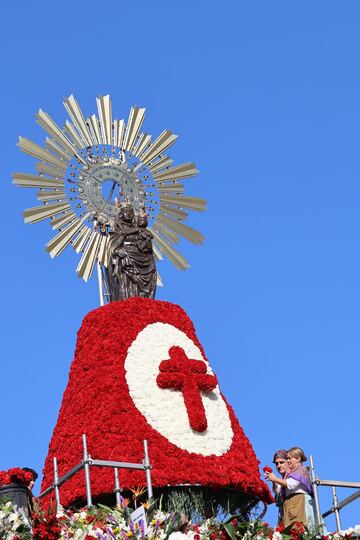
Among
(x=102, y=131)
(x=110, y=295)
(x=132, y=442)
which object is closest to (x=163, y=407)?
(x=132, y=442)

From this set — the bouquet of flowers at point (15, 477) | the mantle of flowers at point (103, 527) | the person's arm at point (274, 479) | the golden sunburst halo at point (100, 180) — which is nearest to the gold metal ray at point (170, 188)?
the golden sunburst halo at point (100, 180)

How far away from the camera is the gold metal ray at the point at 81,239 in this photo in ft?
70.5

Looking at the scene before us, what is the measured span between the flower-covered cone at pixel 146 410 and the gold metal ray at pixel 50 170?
9.34 ft

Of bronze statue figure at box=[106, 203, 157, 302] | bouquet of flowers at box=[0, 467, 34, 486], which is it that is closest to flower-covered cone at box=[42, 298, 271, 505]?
bronze statue figure at box=[106, 203, 157, 302]

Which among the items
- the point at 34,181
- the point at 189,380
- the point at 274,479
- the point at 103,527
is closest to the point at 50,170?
the point at 34,181

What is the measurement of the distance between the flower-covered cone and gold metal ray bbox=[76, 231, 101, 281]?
144 centimetres

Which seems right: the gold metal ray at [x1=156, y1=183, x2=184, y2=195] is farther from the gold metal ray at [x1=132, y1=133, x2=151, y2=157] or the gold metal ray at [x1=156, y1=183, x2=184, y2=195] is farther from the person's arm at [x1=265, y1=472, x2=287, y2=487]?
the person's arm at [x1=265, y1=472, x2=287, y2=487]

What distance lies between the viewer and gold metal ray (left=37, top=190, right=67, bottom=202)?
70.5 feet

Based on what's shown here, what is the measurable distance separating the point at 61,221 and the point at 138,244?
1567 mm

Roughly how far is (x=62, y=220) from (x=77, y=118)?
1.85 meters

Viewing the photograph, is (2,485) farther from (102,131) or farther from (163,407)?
(102,131)

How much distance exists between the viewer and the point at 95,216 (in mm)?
21875

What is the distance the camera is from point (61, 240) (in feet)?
70.6

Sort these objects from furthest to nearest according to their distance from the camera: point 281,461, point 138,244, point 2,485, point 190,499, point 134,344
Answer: point 138,244
point 134,344
point 190,499
point 281,461
point 2,485
